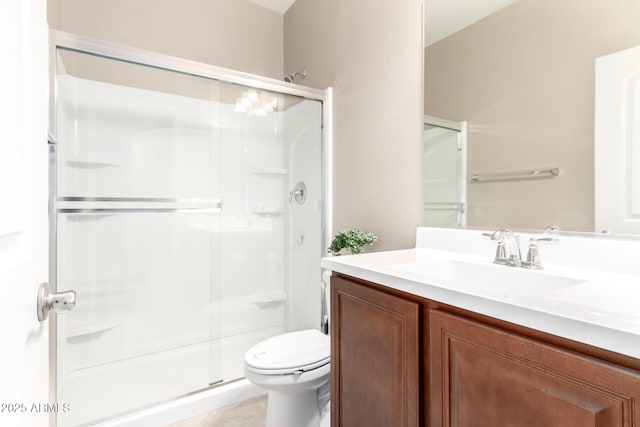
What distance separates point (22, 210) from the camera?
445mm

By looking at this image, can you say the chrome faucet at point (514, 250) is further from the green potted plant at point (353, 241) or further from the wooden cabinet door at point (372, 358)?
the green potted plant at point (353, 241)

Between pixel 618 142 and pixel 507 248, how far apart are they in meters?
0.41

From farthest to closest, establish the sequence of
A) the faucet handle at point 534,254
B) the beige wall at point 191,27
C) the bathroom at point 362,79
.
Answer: the beige wall at point 191,27 < the bathroom at point 362,79 < the faucet handle at point 534,254

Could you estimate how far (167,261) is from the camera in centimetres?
213

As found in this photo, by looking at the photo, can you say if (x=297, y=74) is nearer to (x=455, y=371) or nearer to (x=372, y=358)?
(x=372, y=358)

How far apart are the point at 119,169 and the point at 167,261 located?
0.64m

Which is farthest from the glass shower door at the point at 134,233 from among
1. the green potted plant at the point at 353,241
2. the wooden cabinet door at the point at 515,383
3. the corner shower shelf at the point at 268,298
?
the wooden cabinet door at the point at 515,383

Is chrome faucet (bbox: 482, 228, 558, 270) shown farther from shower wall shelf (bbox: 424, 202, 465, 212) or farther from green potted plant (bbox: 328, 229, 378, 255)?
green potted plant (bbox: 328, 229, 378, 255)

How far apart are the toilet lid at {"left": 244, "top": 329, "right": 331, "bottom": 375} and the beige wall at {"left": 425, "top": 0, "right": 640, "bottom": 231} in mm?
841

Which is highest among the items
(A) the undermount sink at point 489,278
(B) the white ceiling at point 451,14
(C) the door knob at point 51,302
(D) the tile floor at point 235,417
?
(B) the white ceiling at point 451,14

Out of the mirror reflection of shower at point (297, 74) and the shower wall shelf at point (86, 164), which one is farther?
the mirror reflection of shower at point (297, 74)

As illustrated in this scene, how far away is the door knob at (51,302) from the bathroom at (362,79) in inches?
49.8

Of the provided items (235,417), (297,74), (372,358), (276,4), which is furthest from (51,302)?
(276,4)

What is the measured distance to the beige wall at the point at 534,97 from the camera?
97 centimetres
